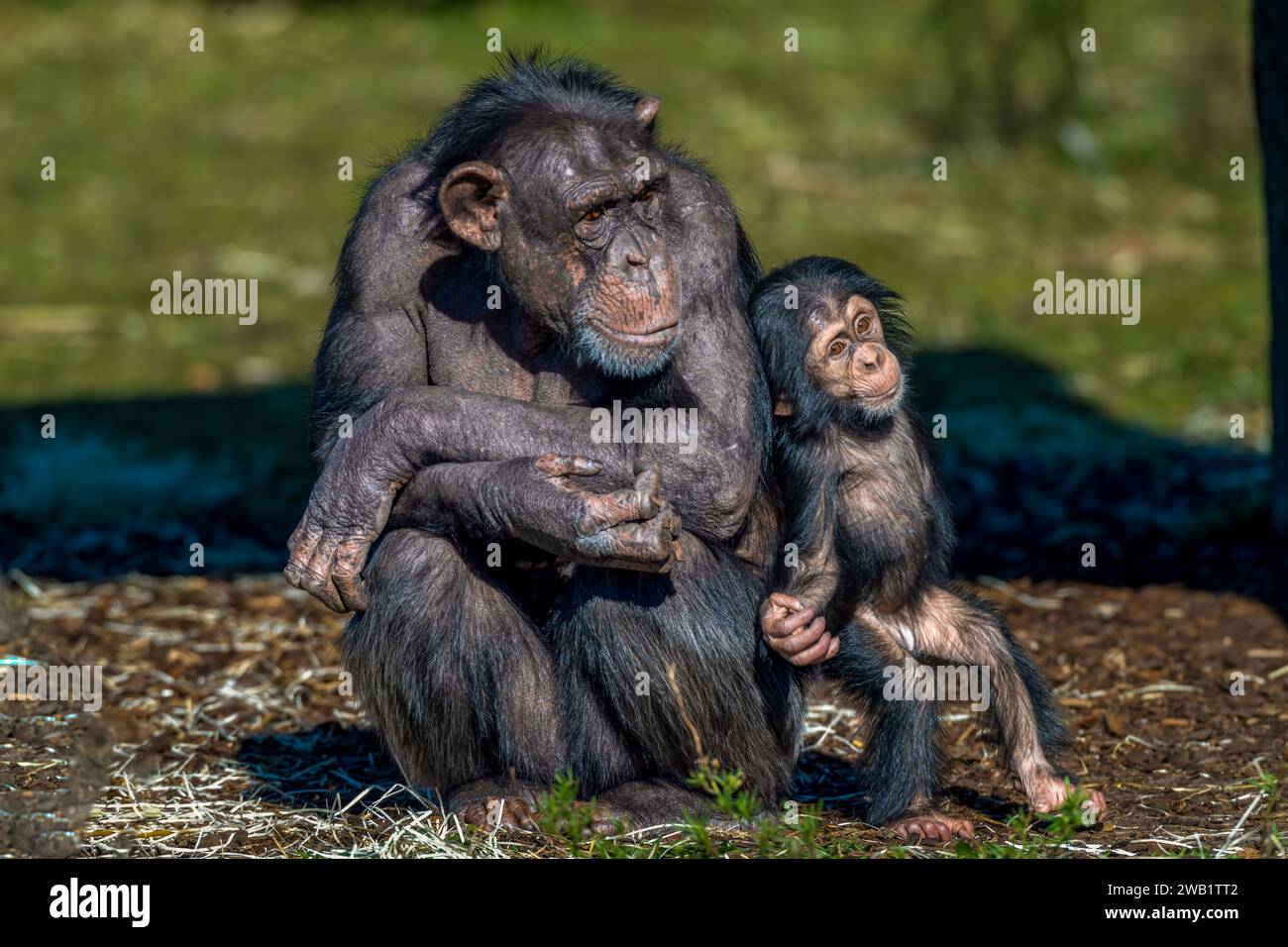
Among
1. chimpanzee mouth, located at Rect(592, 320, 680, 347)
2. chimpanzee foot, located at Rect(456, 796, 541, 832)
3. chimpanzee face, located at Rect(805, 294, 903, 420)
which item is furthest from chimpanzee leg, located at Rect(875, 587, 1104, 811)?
chimpanzee foot, located at Rect(456, 796, 541, 832)

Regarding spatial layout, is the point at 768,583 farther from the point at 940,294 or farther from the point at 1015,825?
the point at 940,294

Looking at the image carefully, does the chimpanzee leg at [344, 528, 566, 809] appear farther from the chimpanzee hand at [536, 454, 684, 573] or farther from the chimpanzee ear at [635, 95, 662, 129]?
the chimpanzee ear at [635, 95, 662, 129]

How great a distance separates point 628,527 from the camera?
4.14m

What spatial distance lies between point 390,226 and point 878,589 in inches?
60.5

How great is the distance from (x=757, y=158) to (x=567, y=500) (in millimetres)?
9526

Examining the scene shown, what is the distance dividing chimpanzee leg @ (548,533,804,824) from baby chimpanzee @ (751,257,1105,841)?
0.17 meters

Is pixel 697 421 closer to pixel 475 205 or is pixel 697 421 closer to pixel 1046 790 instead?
pixel 475 205

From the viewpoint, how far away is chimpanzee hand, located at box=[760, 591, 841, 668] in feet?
13.9

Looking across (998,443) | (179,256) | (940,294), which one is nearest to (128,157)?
(179,256)

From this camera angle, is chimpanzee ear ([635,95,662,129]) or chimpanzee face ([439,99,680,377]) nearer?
chimpanzee face ([439,99,680,377])

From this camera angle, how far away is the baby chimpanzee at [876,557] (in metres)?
4.38

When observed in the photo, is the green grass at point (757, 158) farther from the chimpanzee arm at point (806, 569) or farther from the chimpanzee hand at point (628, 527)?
the chimpanzee hand at point (628, 527)

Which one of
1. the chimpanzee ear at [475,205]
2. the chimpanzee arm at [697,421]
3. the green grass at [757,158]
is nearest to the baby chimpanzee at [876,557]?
the chimpanzee arm at [697,421]


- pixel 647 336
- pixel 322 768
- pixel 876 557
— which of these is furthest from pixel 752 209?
pixel 647 336
